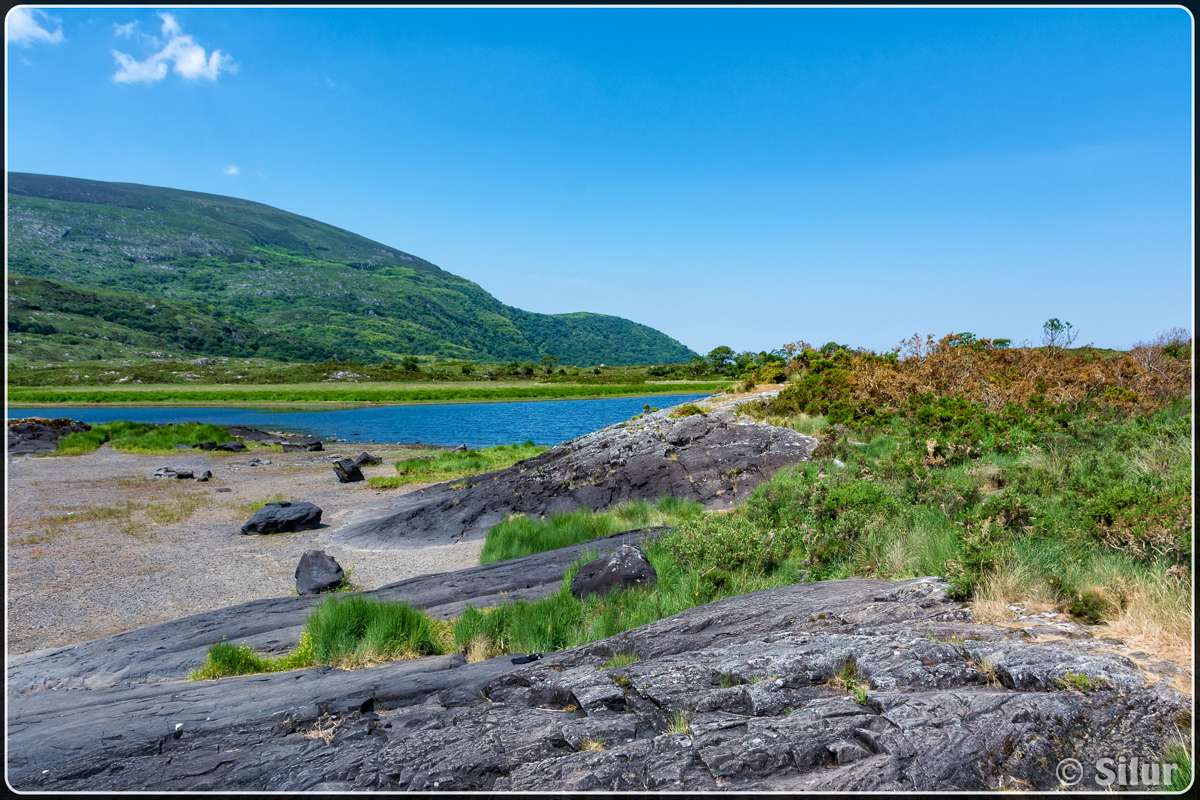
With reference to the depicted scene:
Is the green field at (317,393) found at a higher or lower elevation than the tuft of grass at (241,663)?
higher

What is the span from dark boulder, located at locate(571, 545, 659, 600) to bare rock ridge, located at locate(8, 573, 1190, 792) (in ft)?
10.2

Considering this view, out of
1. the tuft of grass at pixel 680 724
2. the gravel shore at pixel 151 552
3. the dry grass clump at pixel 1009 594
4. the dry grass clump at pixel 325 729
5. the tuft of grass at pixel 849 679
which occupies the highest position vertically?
the dry grass clump at pixel 1009 594

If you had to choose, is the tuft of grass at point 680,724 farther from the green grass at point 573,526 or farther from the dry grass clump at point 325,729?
the green grass at point 573,526

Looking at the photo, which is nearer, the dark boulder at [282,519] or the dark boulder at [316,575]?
the dark boulder at [316,575]

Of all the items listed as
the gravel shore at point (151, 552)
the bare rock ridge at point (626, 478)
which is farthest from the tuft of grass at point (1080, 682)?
the gravel shore at point (151, 552)

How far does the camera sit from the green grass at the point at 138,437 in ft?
139

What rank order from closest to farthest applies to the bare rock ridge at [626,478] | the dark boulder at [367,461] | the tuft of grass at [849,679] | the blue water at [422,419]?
1. the tuft of grass at [849,679]
2. the bare rock ridge at [626,478]
3. the dark boulder at [367,461]
4. the blue water at [422,419]

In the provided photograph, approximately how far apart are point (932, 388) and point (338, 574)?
1950 cm

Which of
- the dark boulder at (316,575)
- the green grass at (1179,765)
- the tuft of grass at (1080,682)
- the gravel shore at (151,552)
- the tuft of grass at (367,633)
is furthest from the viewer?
the dark boulder at (316,575)

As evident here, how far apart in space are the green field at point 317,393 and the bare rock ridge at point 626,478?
8261cm

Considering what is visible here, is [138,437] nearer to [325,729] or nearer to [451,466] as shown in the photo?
[451,466]

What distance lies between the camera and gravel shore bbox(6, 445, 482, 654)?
12188mm

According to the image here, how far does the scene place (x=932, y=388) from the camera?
67.5 feet

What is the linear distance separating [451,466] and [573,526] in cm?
1913
